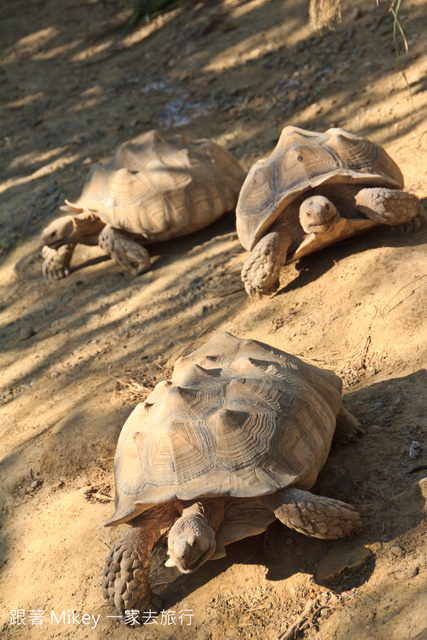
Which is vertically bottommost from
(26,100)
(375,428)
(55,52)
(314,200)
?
(375,428)

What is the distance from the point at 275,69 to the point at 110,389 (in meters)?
5.07

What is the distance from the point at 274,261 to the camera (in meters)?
4.55

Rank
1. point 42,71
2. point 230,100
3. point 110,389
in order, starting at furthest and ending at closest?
1. point 42,71
2. point 230,100
3. point 110,389

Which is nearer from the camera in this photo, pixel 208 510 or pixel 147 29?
pixel 208 510

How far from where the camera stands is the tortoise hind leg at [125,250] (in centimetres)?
575

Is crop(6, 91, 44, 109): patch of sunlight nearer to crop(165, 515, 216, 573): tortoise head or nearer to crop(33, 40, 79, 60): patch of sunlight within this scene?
crop(33, 40, 79, 60): patch of sunlight

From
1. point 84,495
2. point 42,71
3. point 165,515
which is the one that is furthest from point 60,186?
point 165,515

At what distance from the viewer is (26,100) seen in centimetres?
938

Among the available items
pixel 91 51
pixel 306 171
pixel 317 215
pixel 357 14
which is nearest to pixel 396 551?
pixel 317 215

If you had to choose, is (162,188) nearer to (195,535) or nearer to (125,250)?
(125,250)

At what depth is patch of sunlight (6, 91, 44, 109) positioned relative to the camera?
9.32 meters

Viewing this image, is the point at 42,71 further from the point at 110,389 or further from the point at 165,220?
the point at 110,389

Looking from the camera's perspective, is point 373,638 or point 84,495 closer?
point 373,638

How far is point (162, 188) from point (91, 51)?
208 inches
